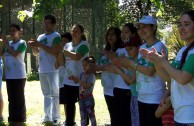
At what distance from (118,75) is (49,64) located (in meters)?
1.90

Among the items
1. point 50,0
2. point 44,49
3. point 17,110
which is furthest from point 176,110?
point 17,110

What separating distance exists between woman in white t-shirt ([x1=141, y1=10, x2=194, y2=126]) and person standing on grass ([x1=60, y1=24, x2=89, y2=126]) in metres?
2.98

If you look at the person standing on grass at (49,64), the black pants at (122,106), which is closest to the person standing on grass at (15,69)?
the person standing on grass at (49,64)

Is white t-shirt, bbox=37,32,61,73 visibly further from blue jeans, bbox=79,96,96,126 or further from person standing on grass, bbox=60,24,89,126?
blue jeans, bbox=79,96,96,126

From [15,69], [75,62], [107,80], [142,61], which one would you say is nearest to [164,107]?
[142,61]

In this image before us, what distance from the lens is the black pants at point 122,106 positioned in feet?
17.4

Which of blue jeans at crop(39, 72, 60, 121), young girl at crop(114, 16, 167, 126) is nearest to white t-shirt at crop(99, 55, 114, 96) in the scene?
young girl at crop(114, 16, 167, 126)

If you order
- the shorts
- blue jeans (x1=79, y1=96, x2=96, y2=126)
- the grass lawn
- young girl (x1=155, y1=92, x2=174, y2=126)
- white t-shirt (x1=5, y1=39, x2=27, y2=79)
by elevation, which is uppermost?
white t-shirt (x1=5, y1=39, x2=27, y2=79)

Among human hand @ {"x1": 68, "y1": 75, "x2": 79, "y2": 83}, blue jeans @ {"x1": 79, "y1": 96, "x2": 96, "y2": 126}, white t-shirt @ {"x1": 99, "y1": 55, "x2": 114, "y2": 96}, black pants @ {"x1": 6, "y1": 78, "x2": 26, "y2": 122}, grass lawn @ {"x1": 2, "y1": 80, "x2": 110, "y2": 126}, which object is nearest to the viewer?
white t-shirt @ {"x1": 99, "y1": 55, "x2": 114, "y2": 96}

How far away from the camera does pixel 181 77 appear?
9.82 feet

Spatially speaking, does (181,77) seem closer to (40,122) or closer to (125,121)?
(125,121)

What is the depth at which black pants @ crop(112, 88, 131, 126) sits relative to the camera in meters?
5.30

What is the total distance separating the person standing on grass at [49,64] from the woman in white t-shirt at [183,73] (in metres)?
3.65

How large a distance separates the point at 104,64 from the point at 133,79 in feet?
2.88
